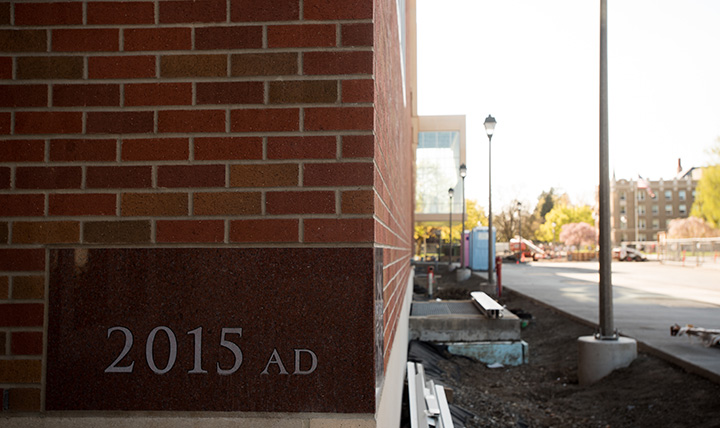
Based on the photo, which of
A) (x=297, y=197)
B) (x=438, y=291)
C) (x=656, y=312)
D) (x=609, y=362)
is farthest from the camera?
(x=438, y=291)

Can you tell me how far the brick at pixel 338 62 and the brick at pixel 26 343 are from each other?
144cm

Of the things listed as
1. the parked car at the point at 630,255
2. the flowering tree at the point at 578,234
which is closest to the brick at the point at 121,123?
the parked car at the point at 630,255

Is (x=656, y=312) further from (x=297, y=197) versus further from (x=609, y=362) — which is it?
(x=297, y=197)

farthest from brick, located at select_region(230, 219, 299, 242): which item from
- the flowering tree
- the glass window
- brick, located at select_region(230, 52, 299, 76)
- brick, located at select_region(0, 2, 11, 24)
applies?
the flowering tree

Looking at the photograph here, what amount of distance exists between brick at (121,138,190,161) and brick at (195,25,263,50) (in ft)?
1.24

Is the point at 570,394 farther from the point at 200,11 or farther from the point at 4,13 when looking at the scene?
the point at 4,13

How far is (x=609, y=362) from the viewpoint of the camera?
7969 millimetres

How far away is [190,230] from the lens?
221cm

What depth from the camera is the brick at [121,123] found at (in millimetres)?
2242

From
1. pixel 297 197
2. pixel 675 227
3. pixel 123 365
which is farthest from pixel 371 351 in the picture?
pixel 675 227

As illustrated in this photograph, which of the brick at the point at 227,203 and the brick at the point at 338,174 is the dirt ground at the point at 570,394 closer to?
the brick at the point at 338,174

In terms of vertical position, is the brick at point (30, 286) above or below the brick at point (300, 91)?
below

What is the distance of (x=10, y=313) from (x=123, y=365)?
18.5 inches

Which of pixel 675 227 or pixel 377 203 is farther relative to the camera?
pixel 675 227
